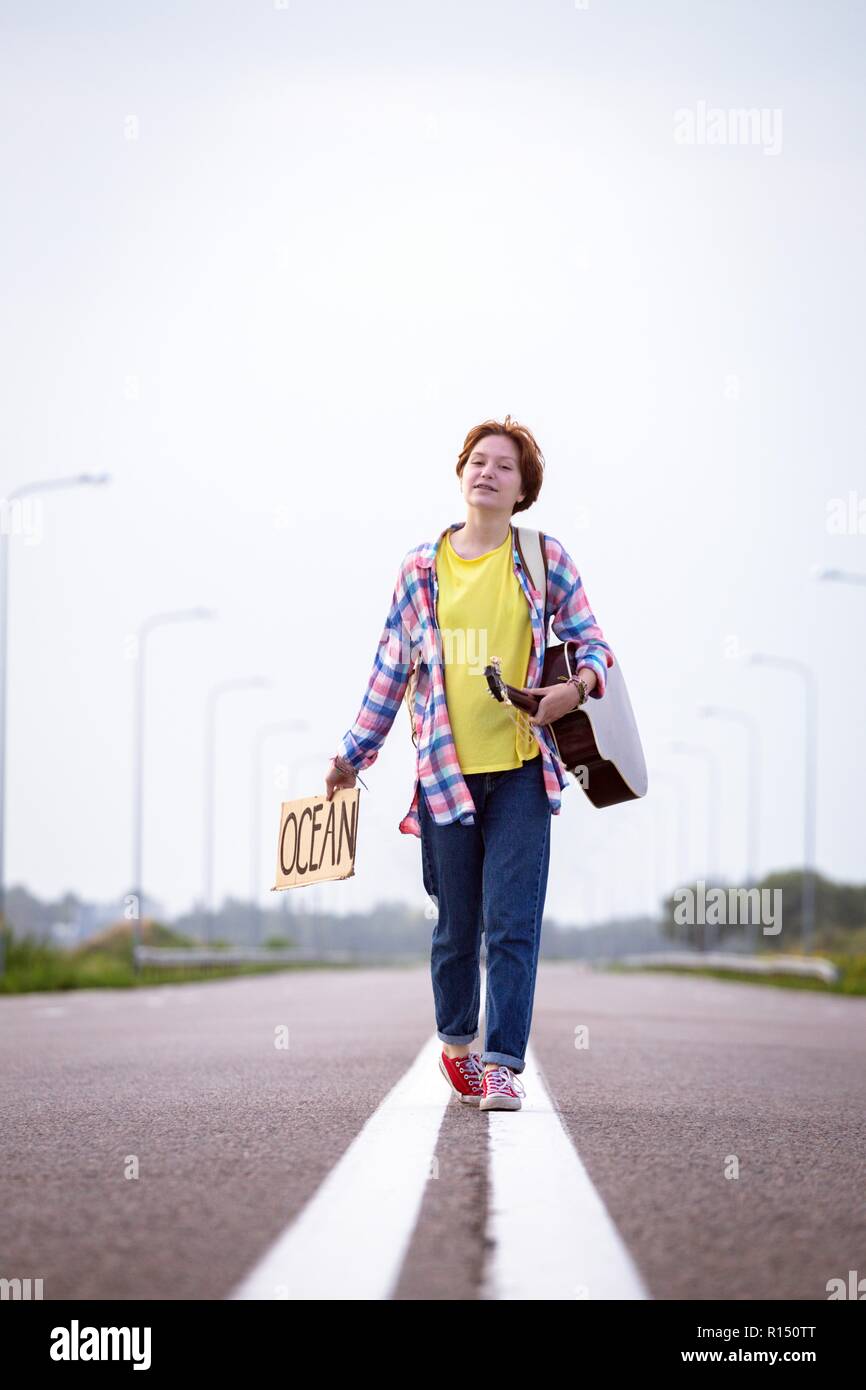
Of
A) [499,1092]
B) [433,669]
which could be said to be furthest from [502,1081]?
[433,669]

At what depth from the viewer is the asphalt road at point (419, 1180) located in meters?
2.97

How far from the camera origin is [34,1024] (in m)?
12.8

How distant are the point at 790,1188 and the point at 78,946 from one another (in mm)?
40231

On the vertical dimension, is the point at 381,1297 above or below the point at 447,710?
below

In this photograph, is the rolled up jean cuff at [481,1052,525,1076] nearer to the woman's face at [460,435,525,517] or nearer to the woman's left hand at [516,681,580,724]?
the woman's left hand at [516,681,580,724]

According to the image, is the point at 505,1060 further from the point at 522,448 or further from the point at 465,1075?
the point at 522,448

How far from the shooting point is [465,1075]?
5.55 m

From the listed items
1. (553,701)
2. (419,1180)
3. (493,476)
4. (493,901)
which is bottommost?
(419,1180)

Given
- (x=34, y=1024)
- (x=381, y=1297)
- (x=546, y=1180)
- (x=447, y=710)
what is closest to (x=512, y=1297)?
(x=381, y=1297)

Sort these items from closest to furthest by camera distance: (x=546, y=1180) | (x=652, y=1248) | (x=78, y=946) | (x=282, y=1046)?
(x=652, y=1248), (x=546, y=1180), (x=282, y=1046), (x=78, y=946)

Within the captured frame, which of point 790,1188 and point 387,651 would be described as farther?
point 387,651

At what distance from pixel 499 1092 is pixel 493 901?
1.88 ft

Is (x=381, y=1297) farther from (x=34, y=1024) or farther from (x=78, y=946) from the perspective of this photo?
(x=78, y=946)

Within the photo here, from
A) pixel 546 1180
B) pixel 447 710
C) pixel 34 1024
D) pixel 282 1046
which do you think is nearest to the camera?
pixel 546 1180
